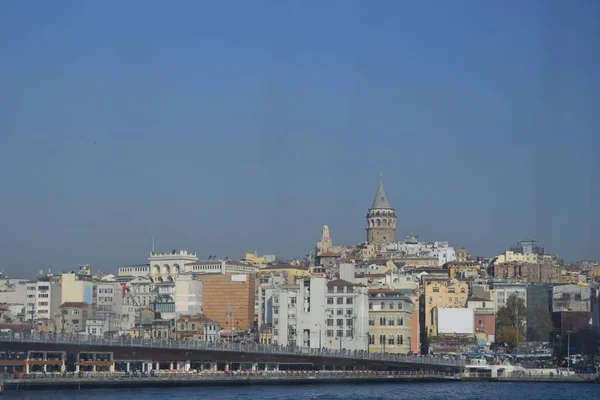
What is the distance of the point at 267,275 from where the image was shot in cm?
11981

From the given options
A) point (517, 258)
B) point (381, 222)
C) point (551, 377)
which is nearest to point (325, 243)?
point (381, 222)

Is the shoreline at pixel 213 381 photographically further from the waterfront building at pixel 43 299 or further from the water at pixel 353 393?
the waterfront building at pixel 43 299

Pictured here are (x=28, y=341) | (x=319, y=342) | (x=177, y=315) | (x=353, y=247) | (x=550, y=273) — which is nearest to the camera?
(x=28, y=341)

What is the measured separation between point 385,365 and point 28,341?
74.8 feet

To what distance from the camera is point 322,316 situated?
94.0 m

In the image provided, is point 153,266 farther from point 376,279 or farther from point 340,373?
point 340,373

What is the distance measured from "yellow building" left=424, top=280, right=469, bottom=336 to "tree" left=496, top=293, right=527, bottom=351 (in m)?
3.41

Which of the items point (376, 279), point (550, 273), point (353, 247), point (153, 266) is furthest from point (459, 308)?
point (353, 247)

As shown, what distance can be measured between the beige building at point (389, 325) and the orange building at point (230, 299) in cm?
1865

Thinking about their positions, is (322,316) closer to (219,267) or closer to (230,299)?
(230,299)

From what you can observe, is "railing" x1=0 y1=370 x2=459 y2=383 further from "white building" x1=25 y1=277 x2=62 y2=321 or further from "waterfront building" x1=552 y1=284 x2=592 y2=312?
"white building" x1=25 y1=277 x2=62 y2=321

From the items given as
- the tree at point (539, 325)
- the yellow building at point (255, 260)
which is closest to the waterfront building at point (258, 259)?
the yellow building at point (255, 260)

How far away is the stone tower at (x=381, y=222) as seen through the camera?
17875 cm

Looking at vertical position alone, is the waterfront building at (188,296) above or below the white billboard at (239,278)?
below
